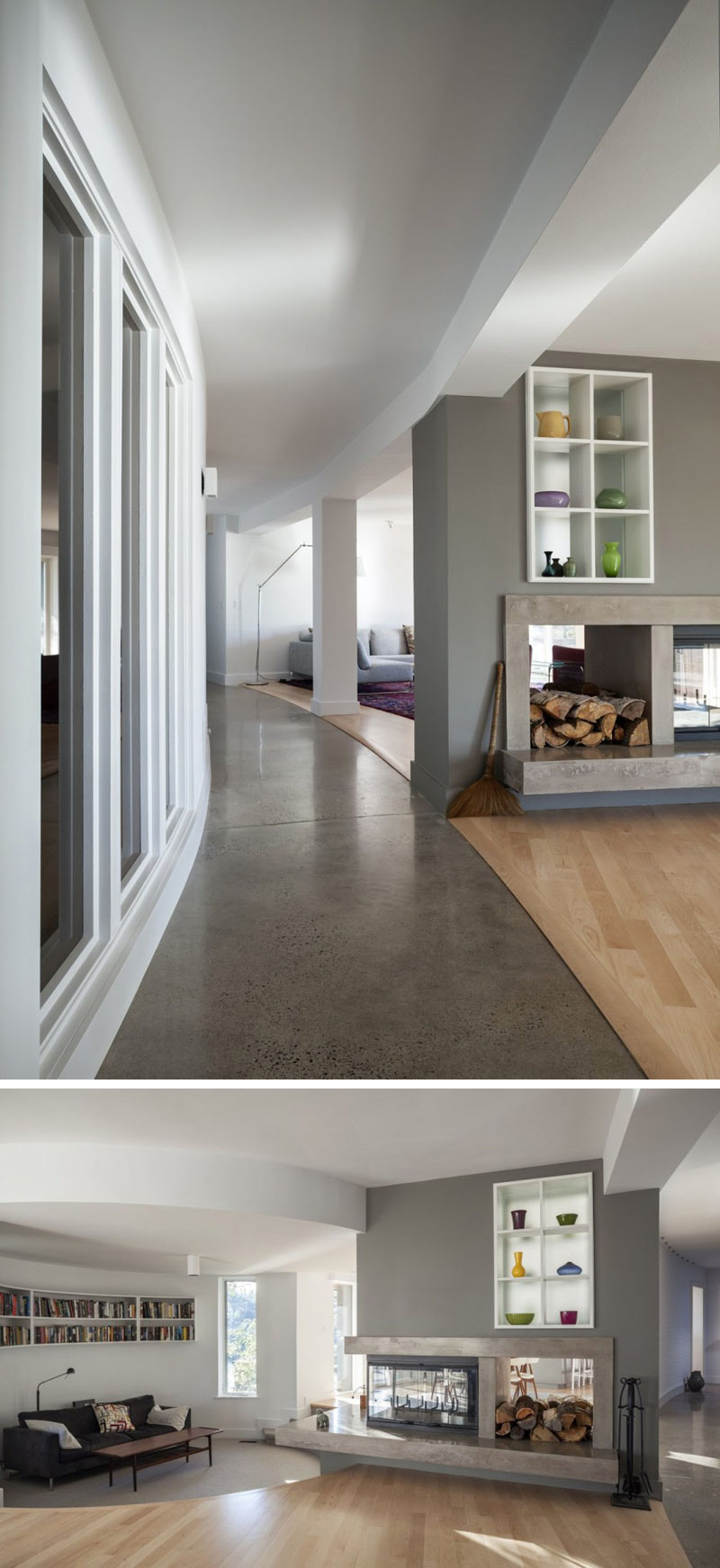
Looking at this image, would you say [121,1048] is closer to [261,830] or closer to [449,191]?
[261,830]

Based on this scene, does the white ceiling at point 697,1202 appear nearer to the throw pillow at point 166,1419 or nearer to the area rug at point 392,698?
the throw pillow at point 166,1419

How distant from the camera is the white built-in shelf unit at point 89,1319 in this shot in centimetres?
773

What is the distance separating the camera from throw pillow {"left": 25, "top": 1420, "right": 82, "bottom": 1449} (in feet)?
23.8

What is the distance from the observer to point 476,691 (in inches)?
206

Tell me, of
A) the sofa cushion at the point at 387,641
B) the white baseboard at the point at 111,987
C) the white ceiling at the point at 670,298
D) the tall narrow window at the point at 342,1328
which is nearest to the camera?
the white baseboard at the point at 111,987

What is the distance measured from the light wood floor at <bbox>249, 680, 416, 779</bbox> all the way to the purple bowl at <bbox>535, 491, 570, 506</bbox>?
1.84m

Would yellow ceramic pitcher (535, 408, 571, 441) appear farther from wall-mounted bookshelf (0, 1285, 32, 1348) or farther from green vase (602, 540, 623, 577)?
wall-mounted bookshelf (0, 1285, 32, 1348)

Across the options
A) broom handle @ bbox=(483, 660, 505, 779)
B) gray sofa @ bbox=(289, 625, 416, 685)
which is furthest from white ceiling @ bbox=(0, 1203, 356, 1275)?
gray sofa @ bbox=(289, 625, 416, 685)

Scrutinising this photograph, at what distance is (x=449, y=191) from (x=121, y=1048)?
283 centimetres

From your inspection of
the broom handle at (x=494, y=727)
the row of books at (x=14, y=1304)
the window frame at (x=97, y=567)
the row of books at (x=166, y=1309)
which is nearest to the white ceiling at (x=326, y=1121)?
the window frame at (x=97, y=567)

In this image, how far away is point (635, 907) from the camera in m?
3.46

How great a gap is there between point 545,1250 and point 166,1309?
A: 4.59 m

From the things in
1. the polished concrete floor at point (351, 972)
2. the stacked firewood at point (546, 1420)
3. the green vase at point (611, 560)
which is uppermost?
the green vase at point (611, 560)

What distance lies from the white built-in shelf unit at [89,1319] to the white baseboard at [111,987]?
19.4 ft
